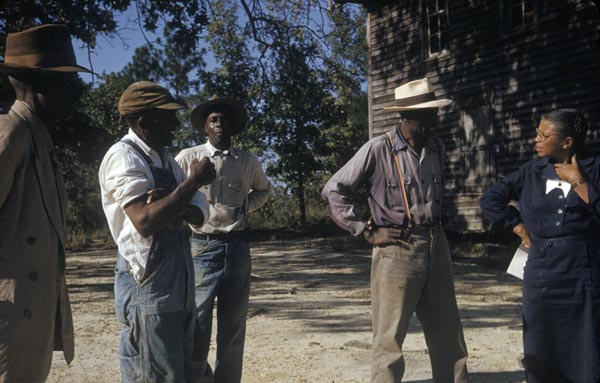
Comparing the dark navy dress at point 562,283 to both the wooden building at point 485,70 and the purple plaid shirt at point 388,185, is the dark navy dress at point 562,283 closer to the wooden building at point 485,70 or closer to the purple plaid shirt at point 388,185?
the purple plaid shirt at point 388,185

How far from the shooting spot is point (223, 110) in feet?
15.4

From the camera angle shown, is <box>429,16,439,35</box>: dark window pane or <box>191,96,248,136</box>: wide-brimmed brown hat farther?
<box>429,16,439,35</box>: dark window pane

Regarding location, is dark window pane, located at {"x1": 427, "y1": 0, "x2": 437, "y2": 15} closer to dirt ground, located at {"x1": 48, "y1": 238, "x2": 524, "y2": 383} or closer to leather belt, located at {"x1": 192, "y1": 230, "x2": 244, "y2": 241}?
dirt ground, located at {"x1": 48, "y1": 238, "x2": 524, "y2": 383}

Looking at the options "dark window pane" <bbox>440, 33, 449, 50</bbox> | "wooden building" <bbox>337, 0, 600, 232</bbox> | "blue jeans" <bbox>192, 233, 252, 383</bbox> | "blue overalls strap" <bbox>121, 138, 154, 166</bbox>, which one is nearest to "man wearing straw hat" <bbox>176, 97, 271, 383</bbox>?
"blue jeans" <bbox>192, 233, 252, 383</bbox>

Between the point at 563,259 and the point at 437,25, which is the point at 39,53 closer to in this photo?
the point at 563,259

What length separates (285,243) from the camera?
21.1 meters

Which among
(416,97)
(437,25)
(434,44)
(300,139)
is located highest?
(437,25)

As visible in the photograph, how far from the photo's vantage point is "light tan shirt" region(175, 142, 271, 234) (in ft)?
14.5

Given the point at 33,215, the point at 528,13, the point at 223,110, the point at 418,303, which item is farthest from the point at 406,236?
the point at 528,13

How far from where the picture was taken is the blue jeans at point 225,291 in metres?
4.30

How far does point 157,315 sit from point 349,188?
5.80 feet

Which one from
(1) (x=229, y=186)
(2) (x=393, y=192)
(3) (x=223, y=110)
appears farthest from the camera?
(3) (x=223, y=110)

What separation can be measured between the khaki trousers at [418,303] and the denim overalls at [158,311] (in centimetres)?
145

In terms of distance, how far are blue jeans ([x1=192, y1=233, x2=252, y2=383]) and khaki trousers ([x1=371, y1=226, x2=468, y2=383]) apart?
940 millimetres
